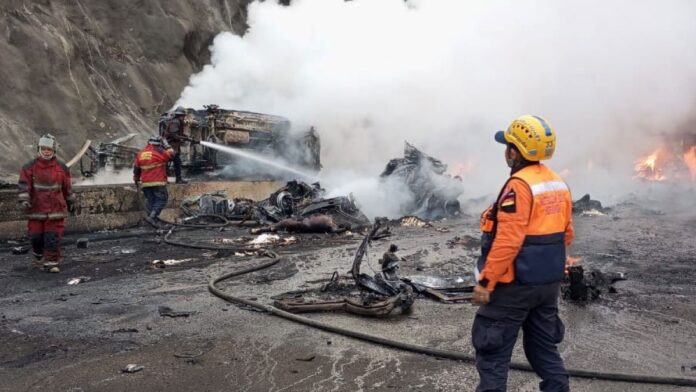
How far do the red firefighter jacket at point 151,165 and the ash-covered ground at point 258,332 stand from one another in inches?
106

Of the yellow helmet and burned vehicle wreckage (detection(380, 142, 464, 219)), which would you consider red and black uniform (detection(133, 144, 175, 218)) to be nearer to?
burned vehicle wreckage (detection(380, 142, 464, 219))

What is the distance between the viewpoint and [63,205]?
22.5ft

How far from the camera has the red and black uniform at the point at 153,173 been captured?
32.6 ft

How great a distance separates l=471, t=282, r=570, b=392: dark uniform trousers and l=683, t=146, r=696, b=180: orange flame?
21888mm

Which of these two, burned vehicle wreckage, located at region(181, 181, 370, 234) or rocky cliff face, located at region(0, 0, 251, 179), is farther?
rocky cliff face, located at region(0, 0, 251, 179)

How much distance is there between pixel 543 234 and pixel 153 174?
8.64 m

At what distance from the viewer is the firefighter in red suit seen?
6.62 metres

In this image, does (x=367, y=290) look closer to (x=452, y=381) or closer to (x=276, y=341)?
(x=276, y=341)

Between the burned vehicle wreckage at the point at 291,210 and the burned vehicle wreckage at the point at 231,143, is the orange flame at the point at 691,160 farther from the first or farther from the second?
the burned vehicle wreckage at the point at 291,210

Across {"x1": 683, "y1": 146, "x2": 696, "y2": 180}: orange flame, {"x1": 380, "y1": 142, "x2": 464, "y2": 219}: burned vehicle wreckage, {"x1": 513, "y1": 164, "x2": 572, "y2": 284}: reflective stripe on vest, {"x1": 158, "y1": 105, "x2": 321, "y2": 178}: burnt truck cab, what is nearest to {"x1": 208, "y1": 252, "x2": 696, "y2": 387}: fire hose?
{"x1": 513, "y1": 164, "x2": 572, "y2": 284}: reflective stripe on vest

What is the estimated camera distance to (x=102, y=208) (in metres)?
10.0

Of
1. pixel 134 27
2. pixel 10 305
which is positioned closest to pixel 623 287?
pixel 10 305

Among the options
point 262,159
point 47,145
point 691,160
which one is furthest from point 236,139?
point 691,160

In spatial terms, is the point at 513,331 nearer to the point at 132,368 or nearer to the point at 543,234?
the point at 543,234
